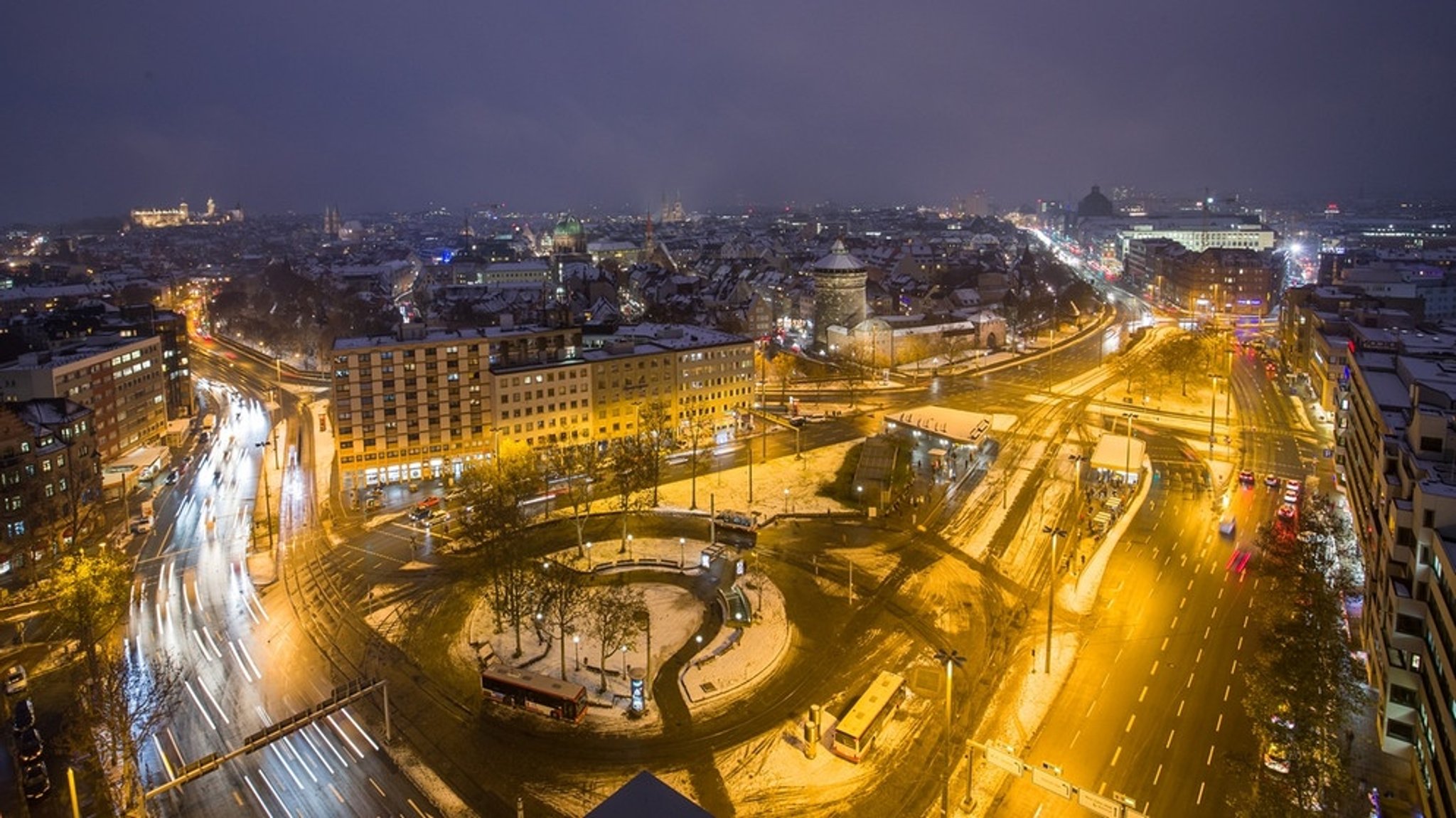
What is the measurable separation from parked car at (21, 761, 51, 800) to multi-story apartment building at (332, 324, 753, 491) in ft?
82.4

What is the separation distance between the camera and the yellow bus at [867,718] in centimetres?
2300

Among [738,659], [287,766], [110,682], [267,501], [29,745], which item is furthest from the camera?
[267,501]

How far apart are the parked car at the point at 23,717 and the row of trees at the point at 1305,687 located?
31.5 metres

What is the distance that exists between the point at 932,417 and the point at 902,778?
111 ft

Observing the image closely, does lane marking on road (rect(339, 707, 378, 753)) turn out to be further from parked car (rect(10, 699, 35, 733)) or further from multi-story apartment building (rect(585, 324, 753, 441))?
multi-story apartment building (rect(585, 324, 753, 441))

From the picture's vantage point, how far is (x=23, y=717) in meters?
24.1

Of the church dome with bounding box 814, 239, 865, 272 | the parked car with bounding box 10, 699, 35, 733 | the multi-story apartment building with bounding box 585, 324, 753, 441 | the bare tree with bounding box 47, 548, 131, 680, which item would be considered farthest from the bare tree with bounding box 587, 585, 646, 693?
the church dome with bounding box 814, 239, 865, 272

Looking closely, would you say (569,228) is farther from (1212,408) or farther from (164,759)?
(164,759)

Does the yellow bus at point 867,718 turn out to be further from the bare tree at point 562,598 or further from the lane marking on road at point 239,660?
the lane marking on road at point 239,660

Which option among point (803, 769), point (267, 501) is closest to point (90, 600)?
point (267, 501)

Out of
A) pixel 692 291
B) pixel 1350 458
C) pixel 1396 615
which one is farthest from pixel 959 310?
pixel 1396 615

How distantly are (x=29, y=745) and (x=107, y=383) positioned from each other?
1426 inches

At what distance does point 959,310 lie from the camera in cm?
9506

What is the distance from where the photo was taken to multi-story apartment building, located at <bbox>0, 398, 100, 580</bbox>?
34781 mm
